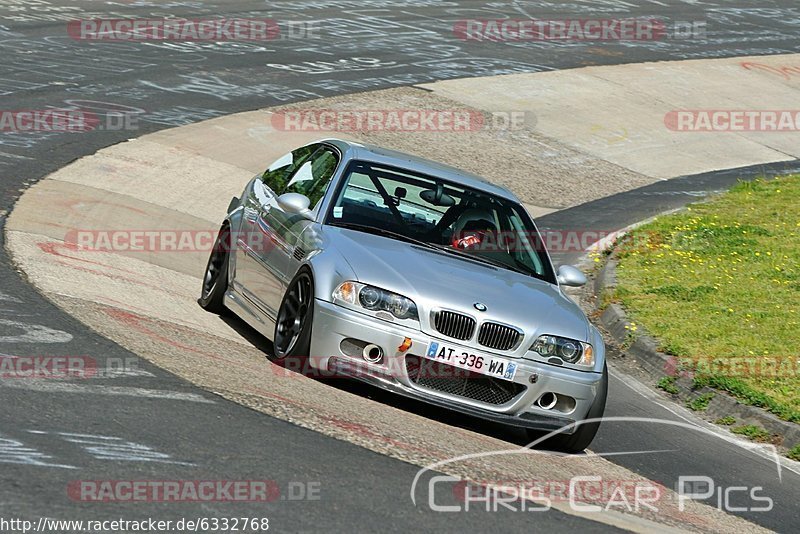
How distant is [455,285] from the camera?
8.28m

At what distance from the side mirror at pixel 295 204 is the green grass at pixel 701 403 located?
364 cm

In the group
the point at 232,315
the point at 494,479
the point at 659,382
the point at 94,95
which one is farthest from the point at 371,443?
the point at 94,95

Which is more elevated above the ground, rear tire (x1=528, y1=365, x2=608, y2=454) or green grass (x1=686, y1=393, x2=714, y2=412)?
rear tire (x1=528, y1=365, x2=608, y2=454)

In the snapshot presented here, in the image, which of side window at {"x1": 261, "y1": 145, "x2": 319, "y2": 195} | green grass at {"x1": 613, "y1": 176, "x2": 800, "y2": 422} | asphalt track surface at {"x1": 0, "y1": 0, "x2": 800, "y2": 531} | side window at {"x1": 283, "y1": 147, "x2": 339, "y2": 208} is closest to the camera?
asphalt track surface at {"x1": 0, "y1": 0, "x2": 800, "y2": 531}

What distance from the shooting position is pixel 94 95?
19141 millimetres

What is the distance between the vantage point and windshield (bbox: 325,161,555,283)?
9.16 m

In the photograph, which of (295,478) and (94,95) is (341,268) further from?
(94,95)

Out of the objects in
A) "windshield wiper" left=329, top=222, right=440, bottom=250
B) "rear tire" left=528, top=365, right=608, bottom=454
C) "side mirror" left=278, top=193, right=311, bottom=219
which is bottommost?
"rear tire" left=528, top=365, right=608, bottom=454

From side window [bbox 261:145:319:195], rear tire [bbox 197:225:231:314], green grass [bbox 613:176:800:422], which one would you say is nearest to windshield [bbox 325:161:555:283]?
side window [bbox 261:145:319:195]

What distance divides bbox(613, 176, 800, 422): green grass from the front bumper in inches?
100

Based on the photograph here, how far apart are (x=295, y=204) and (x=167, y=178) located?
7062 mm

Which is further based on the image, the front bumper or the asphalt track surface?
the front bumper

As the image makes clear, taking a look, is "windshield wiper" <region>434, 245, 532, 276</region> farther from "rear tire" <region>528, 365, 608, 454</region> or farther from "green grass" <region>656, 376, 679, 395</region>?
"green grass" <region>656, 376, 679, 395</region>

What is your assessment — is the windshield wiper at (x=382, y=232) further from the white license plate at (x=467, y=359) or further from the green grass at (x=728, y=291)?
the green grass at (x=728, y=291)
